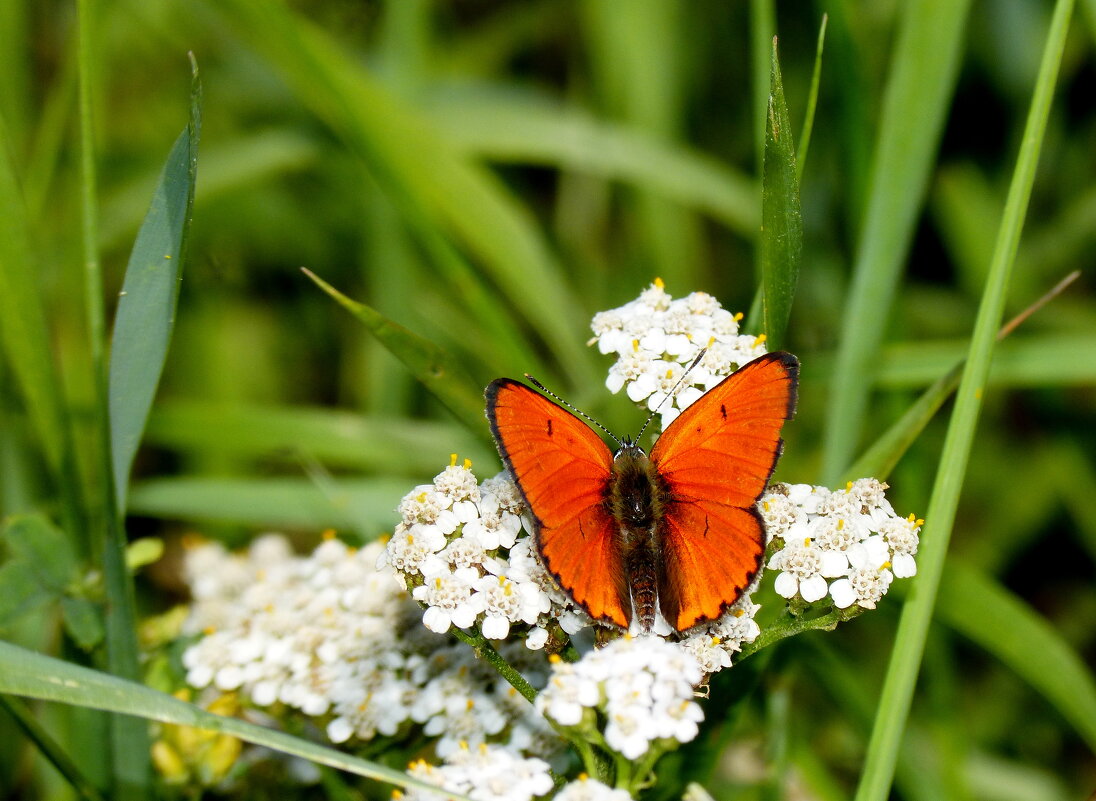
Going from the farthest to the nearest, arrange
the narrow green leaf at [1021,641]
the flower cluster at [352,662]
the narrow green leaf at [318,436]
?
the narrow green leaf at [318,436]
the narrow green leaf at [1021,641]
the flower cluster at [352,662]

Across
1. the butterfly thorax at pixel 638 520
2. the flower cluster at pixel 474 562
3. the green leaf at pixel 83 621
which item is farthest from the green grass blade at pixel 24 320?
the butterfly thorax at pixel 638 520

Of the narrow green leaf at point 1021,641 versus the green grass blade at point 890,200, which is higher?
the green grass blade at point 890,200

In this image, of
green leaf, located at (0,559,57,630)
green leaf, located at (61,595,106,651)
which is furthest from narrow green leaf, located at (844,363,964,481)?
green leaf, located at (0,559,57,630)

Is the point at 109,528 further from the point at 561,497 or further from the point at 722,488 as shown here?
the point at 722,488

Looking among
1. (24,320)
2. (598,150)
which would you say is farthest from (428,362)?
(598,150)

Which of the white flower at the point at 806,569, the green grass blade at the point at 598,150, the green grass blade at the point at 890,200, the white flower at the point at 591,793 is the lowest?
the white flower at the point at 591,793

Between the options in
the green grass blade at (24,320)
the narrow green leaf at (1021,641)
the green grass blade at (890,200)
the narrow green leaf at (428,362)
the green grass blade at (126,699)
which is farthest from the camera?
the narrow green leaf at (1021,641)

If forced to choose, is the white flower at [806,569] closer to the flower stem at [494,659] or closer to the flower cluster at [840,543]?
the flower cluster at [840,543]

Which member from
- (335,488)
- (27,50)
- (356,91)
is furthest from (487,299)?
(27,50)
